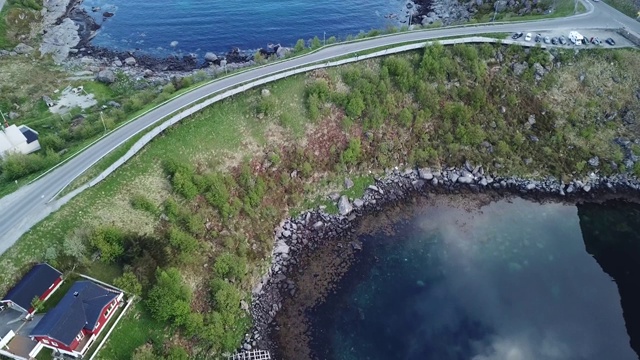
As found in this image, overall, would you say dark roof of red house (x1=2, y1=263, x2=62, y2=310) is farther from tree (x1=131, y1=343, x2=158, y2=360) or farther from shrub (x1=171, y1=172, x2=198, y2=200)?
shrub (x1=171, y1=172, x2=198, y2=200)

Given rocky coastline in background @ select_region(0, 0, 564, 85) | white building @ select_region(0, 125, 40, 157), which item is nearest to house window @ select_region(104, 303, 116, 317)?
white building @ select_region(0, 125, 40, 157)

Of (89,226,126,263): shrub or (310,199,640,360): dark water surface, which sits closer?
(89,226,126,263): shrub

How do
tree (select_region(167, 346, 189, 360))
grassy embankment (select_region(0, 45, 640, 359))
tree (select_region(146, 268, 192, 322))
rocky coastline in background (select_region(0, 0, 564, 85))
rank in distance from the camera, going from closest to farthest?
tree (select_region(167, 346, 189, 360))
tree (select_region(146, 268, 192, 322))
grassy embankment (select_region(0, 45, 640, 359))
rocky coastline in background (select_region(0, 0, 564, 85))

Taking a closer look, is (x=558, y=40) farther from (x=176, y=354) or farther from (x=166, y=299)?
(x=176, y=354)

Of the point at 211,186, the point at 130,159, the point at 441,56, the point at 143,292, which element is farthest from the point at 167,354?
the point at 441,56

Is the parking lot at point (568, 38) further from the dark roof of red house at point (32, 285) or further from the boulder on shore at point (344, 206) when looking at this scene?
the dark roof of red house at point (32, 285)
